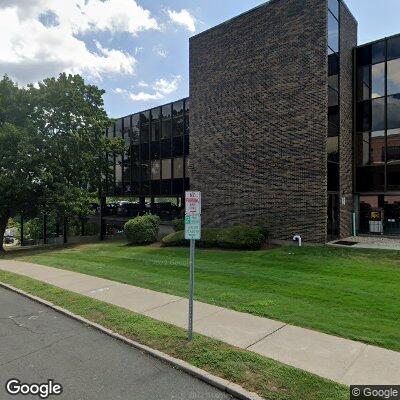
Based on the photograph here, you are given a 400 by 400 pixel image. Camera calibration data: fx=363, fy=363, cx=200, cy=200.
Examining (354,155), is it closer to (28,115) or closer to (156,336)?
(156,336)

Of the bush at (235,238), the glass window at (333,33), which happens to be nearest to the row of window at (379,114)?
the glass window at (333,33)

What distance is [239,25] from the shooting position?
19625 millimetres

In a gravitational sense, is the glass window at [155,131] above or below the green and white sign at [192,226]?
above

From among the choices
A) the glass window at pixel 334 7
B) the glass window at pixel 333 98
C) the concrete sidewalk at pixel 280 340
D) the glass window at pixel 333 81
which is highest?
the glass window at pixel 334 7

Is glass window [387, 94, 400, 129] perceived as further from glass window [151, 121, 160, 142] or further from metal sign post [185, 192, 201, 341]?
glass window [151, 121, 160, 142]

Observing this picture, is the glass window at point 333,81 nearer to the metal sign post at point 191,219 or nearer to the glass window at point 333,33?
the glass window at point 333,33

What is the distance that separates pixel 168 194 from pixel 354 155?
43.5 feet

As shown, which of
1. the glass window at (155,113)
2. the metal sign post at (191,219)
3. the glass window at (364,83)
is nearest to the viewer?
the metal sign post at (191,219)

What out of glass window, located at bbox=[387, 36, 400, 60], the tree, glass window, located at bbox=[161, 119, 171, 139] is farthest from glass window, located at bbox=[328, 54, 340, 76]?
the tree

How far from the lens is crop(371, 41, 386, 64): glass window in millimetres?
18453

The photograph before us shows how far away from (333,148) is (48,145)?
1793 cm

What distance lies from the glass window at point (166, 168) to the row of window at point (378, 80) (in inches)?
535

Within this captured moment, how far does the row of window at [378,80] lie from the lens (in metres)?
18.0

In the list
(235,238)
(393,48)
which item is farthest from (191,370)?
(393,48)
